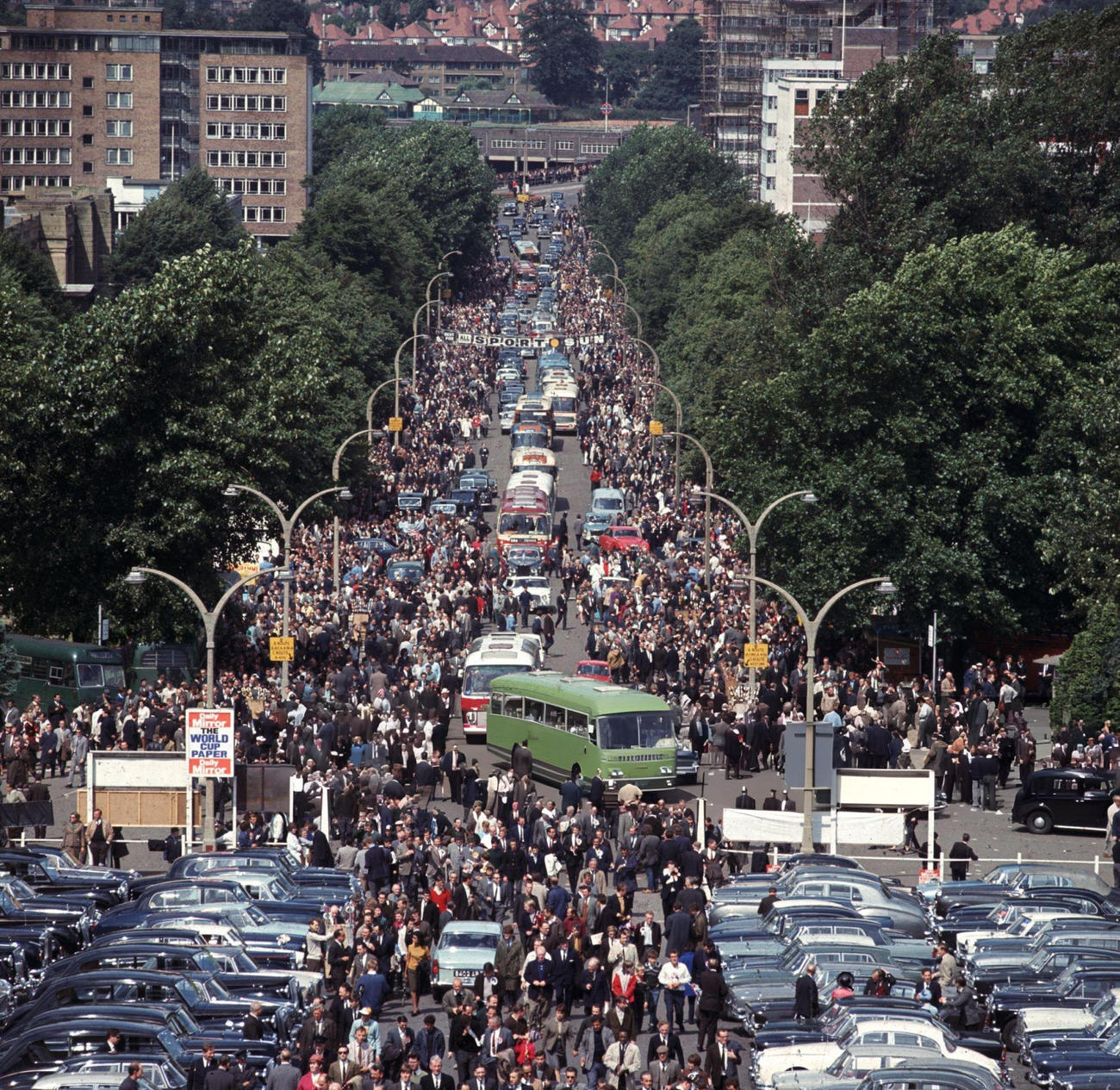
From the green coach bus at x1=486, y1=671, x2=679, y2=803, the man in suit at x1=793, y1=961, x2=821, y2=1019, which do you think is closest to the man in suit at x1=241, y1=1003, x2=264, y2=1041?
the man in suit at x1=793, y1=961, x2=821, y2=1019

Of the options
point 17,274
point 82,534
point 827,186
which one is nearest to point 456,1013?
point 82,534

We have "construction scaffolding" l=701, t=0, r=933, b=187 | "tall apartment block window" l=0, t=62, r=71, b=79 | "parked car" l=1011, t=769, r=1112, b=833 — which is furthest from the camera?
"tall apartment block window" l=0, t=62, r=71, b=79

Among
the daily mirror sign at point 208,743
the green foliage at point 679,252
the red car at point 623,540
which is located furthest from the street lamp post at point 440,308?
the daily mirror sign at point 208,743

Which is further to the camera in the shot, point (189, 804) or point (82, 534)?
point (82, 534)

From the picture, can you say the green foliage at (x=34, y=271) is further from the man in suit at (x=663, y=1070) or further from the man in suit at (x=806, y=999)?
the man in suit at (x=663, y=1070)

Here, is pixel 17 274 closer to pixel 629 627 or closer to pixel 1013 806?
pixel 629 627

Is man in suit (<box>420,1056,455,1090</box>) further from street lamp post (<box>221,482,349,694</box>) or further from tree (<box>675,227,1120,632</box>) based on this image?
tree (<box>675,227,1120,632</box>)
